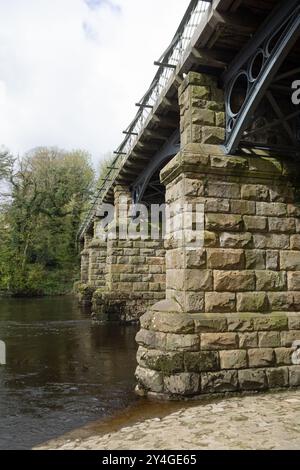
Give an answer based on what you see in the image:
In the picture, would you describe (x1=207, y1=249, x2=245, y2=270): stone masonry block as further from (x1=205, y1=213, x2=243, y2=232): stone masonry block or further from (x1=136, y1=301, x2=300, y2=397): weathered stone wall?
(x1=136, y1=301, x2=300, y2=397): weathered stone wall

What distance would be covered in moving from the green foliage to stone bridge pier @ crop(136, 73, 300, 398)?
26.8 m

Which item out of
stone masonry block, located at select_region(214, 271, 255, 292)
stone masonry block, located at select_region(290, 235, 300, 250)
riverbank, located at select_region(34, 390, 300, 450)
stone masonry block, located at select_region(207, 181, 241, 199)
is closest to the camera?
riverbank, located at select_region(34, 390, 300, 450)

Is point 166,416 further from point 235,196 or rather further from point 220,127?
point 220,127

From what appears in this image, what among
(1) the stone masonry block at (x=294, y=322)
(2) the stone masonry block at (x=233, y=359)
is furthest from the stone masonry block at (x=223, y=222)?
(2) the stone masonry block at (x=233, y=359)

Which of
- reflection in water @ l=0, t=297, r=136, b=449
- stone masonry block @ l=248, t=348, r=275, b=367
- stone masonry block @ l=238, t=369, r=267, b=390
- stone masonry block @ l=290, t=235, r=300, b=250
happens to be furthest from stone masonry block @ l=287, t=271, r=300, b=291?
reflection in water @ l=0, t=297, r=136, b=449

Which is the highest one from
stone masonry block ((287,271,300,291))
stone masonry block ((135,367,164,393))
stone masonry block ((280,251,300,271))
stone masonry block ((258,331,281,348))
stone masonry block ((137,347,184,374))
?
stone masonry block ((280,251,300,271))

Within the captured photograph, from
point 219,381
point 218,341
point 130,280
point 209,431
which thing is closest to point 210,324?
point 218,341

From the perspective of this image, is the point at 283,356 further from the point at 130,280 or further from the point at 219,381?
the point at 130,280

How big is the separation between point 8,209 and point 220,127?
30.1 meters

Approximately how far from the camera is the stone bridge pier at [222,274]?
536cm

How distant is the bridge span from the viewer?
531 cm

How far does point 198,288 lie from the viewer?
562 cm

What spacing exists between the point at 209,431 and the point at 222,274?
230cm

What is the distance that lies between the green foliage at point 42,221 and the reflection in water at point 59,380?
20.6 metres
